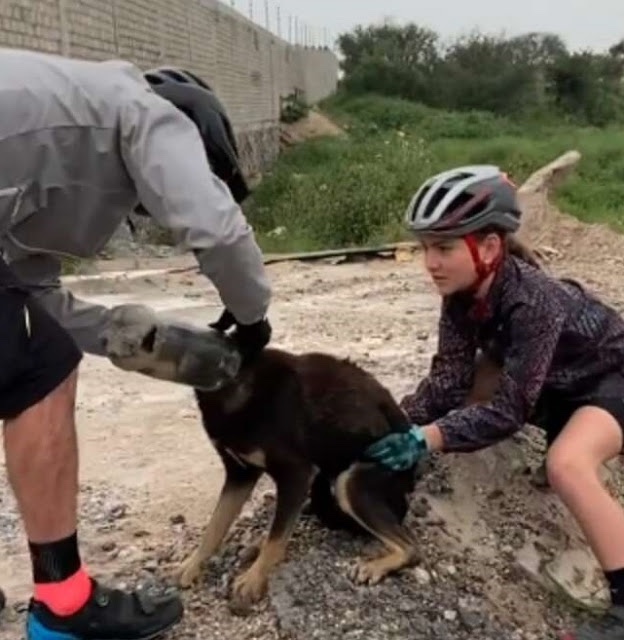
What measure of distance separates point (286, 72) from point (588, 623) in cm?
4135

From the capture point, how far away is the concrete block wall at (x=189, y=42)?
12.4 m

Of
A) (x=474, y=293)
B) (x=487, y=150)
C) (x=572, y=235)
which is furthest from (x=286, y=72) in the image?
(x=474, y=293)

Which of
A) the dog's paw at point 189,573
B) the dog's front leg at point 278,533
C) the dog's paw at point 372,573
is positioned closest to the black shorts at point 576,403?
the dog's paw at point 372,573

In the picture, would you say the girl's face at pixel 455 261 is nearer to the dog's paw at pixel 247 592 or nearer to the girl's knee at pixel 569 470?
the girl's knee at pixel 569 470

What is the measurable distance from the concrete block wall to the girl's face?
27.1 ft

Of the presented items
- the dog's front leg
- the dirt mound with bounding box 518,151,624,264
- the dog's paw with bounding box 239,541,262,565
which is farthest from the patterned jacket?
the dirt mound with bounding box 518,151,624,264

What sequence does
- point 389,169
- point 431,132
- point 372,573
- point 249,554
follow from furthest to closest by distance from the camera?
1. point 431,132
2. point 389,169
3. point 249,554
4. point 372,573

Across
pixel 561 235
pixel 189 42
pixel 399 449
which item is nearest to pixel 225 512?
pixel 399 449

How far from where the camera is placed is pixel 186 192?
2740mm

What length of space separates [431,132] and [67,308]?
35.0 m

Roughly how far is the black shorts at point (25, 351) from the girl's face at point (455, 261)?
1.22 meters

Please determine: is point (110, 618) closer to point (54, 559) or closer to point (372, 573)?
point (54, 559)

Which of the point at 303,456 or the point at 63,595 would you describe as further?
the point at 303,456

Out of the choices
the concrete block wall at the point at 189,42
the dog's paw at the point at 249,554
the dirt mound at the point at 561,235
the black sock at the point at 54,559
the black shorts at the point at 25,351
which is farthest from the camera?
the concrete block wall at the point at 189,42
